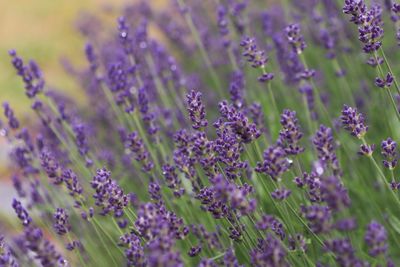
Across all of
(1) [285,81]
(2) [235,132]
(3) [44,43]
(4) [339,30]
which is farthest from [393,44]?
(3) [44,43]

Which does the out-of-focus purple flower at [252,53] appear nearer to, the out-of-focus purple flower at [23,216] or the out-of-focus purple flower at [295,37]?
the out-of-focus purple flower at [295,37]

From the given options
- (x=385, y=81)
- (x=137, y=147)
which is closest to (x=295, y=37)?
(x=385, y=81)

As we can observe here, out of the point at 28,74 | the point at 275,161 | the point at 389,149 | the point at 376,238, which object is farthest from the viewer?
the point at 28,74

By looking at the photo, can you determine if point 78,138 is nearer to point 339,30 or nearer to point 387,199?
point 387,199

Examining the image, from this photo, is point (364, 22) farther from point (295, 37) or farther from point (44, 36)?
point (44, 36)

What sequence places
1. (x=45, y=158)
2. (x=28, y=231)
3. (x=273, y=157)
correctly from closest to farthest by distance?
(x=28, y=231), (x=273, y=157), (x=45, y=158)

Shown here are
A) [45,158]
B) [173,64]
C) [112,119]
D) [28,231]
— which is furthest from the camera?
[112,119]

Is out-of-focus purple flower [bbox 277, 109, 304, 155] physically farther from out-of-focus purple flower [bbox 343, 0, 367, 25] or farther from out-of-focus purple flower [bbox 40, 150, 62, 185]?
out-of-focus purple flower [bbox 40, 150, 62, 185]
